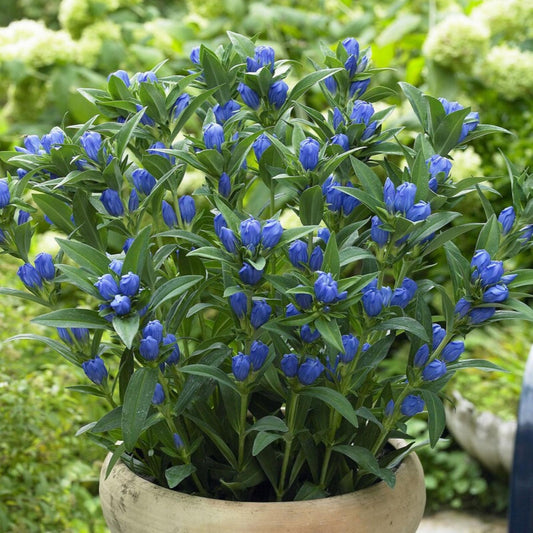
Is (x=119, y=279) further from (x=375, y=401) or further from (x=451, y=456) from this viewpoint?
(x=451, y=456)

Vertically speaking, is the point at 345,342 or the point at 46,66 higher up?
the point at 345,342

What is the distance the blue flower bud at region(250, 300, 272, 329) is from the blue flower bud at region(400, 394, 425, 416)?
14cm

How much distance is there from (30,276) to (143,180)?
0.12 m

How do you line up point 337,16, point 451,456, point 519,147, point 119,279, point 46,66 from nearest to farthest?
point 119,279, point 451,456, point 519,147, point 46,66, point 337,16

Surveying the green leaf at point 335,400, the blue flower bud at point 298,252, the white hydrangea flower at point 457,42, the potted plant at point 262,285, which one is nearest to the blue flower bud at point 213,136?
the potted plant at point 262,285

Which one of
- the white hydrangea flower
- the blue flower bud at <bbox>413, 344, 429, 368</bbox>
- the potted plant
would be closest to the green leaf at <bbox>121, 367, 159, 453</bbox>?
the potted plant

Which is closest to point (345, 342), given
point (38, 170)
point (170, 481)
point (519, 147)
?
point (170, 481)

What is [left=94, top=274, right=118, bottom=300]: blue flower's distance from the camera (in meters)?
0.56

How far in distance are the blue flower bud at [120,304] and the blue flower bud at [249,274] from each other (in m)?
0.08

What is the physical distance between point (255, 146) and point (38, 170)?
0.18 meters

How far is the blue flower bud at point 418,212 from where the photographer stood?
0.58m

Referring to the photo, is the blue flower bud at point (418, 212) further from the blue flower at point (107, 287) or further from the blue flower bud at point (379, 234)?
the blue flower at point (107, 287)

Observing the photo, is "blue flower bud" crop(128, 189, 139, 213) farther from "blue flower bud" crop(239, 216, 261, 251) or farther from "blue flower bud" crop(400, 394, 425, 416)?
"blue flower bud" crop(400, 394, 425, 416)

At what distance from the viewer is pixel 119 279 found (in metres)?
0.58
